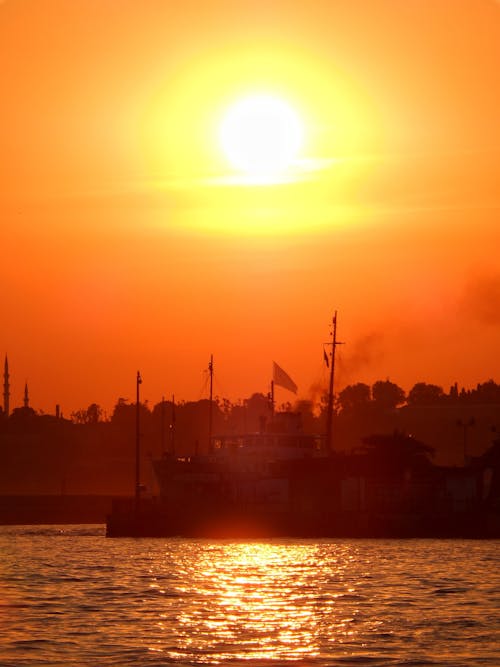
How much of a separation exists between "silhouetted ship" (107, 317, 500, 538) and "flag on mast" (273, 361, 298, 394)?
274 inches

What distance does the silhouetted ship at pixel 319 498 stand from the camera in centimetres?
13138

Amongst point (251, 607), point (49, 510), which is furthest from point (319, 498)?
point (251, 607)

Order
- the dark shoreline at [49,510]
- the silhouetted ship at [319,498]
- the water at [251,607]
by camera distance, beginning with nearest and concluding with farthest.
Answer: the water at [251,607]
the silhouetted ship at [319,498]
the dark shoreline at [49,510]

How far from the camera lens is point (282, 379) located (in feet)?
Result: 494

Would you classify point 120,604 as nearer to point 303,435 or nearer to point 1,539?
point 1,539

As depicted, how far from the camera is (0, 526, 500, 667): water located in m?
50.6

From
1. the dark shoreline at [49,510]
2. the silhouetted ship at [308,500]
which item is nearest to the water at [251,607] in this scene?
the silhouetted ship at [308,500]

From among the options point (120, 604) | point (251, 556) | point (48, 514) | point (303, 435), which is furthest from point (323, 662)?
point (48, 514)

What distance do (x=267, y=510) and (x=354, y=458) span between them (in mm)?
8724

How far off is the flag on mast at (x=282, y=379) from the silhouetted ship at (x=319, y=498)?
6.96 meters

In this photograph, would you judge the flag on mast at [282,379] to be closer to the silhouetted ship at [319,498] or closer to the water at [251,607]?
the silhouetted ship at [319,498]

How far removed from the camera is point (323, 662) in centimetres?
4841

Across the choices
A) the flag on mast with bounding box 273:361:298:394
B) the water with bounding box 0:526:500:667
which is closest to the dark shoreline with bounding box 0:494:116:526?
the flag on mast with bounding box 273:361:298:394

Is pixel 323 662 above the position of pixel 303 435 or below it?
below
